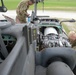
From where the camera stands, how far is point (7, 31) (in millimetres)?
3178

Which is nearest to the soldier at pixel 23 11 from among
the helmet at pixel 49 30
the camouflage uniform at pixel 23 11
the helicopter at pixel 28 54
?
the camouflage uniform at pixel 23 11

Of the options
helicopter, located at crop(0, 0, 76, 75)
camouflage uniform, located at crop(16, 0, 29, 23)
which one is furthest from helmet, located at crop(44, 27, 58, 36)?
camouflage uniform, located at crop(16, 0, 29, 23)

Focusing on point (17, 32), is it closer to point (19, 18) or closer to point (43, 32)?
point (43, 32)

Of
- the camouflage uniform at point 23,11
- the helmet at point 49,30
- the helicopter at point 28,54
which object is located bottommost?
the camouflage uniform at point 23,11

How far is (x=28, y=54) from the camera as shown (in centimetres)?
274

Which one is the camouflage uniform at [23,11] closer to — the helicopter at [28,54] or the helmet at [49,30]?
the helmet at [49,30]

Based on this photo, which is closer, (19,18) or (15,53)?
(15,53)

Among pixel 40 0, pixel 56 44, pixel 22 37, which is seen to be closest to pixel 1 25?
pixel 22 37

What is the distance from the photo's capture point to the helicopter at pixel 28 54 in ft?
7.12

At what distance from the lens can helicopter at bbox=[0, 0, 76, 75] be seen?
217 centimetres

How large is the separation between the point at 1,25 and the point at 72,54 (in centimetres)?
114

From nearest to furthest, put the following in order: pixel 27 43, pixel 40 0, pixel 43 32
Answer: pixel 27 43 → pixel 43 32 → pixel 40 0

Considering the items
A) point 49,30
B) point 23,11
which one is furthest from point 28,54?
point 23,11

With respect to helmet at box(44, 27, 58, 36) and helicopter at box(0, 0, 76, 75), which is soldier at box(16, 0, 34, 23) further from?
helicopter at box(0, 0, 76, 75)
